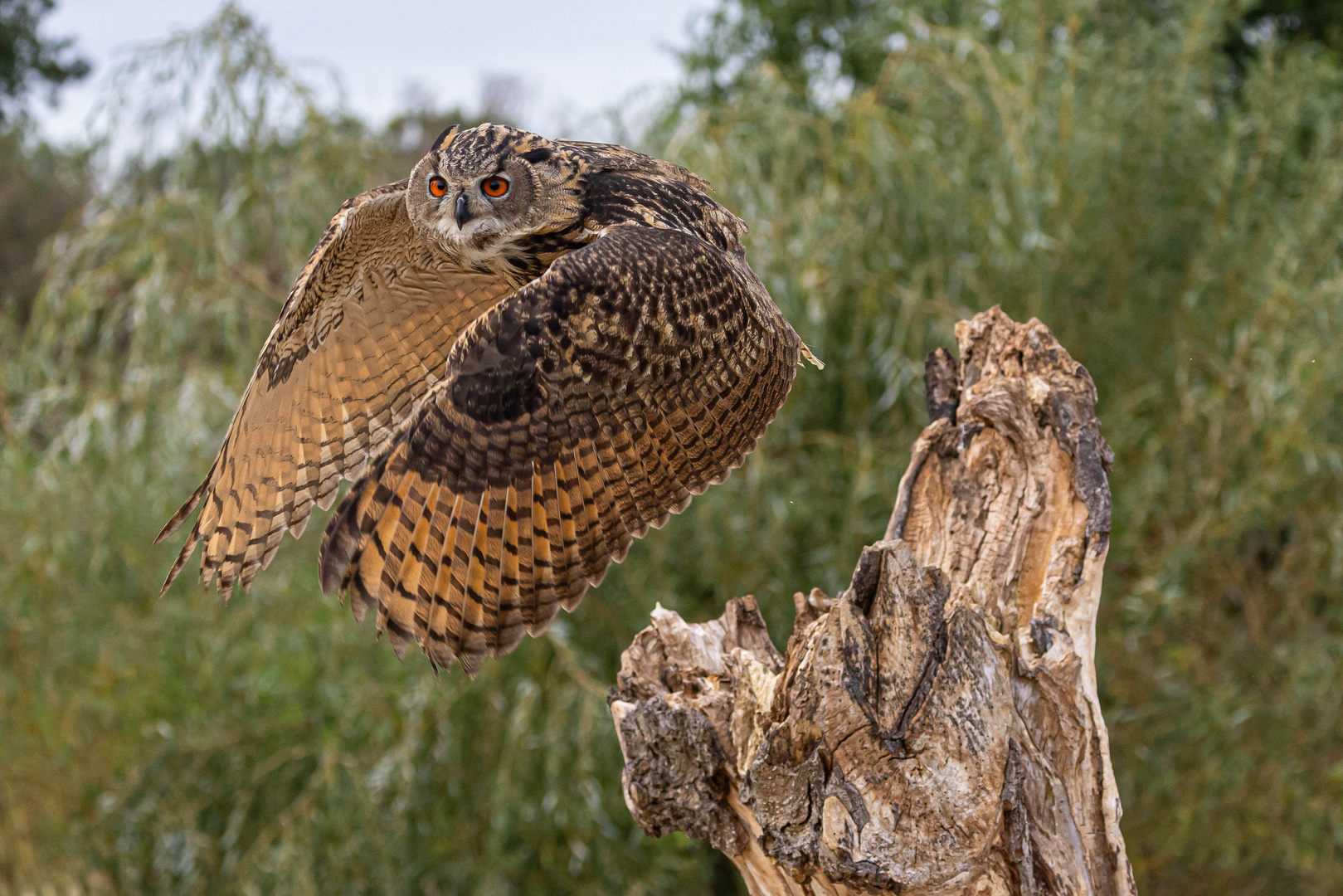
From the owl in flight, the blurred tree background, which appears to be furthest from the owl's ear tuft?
the blurred tree background

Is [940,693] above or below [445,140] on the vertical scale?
below

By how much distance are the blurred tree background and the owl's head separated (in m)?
1.19

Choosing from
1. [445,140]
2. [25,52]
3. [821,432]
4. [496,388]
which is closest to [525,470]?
[496,388]

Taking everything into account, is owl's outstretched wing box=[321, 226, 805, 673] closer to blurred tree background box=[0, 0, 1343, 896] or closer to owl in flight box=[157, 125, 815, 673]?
owl in flight box=[157, 125, 815, 673]

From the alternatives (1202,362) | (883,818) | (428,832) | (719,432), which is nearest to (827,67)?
(1202,362)

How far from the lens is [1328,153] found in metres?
3.62

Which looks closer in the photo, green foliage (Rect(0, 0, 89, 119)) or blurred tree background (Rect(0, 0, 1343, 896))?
blurred tree background (Rect(0, 0, 1343, 896))

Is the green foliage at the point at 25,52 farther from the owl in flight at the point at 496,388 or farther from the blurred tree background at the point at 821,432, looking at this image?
the owl in flight at the point at 496,388

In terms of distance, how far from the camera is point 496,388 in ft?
4.90

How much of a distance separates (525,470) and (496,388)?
0.13 meters

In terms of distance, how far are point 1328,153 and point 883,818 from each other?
11.0 feet

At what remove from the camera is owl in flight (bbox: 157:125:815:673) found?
1500 millimetres

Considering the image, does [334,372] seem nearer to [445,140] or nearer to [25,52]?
[445,140]

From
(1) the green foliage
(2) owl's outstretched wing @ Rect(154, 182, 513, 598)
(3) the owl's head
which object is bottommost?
(1) the green foliage
